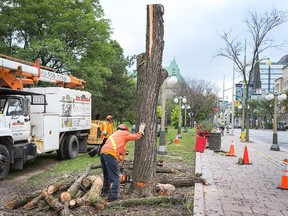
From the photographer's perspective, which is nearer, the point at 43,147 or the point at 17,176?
the point at 17,176

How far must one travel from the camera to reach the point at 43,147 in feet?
38.0

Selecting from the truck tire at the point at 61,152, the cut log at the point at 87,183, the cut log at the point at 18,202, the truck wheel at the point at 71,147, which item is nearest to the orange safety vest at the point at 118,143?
the cut log at the point at 87,183

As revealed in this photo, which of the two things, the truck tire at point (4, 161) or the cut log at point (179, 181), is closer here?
the cut log at point (179, 181)

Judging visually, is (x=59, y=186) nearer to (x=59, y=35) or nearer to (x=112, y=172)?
(x=112, y=172)

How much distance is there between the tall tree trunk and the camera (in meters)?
6.71

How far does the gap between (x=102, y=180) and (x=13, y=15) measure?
18.8 meters

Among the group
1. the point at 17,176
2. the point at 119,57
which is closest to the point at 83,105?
the point at 17,176

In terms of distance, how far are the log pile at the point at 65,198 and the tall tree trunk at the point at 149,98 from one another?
0.91 m

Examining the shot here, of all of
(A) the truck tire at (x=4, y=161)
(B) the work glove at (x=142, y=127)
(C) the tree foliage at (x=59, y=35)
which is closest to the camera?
(B) the work glove at (x=142, y=127)

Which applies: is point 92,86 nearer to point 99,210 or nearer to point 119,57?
point 119,57

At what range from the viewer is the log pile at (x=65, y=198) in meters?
5.87

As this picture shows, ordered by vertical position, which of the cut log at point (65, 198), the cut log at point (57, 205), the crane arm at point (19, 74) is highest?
the crane arm at point (19, 74)

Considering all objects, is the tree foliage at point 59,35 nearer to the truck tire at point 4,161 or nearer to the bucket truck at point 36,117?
the bucket truck at point 36,117

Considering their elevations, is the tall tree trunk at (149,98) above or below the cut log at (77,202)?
above
